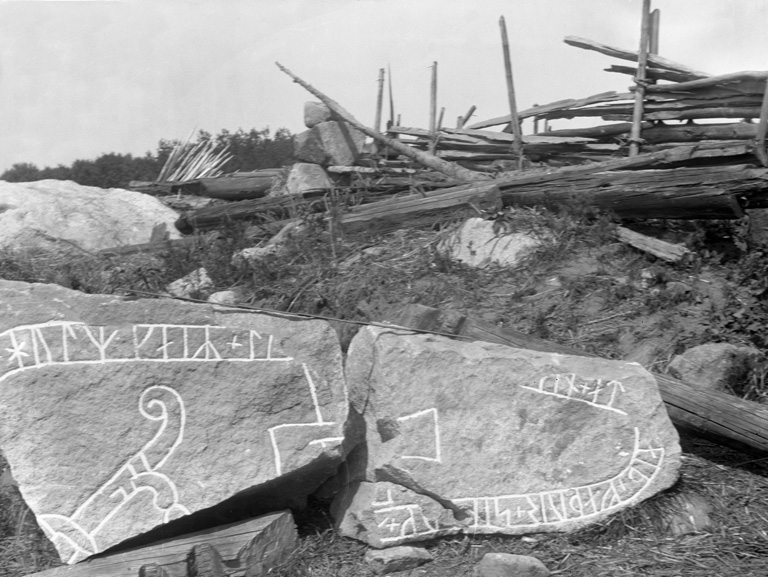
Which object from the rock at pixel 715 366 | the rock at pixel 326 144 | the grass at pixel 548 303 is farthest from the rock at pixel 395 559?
the rock at pixel 326 144

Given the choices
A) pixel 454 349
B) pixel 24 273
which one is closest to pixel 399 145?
pixel 24 273

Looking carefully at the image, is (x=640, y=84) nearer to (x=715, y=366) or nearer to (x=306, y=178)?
(x=306, y=178)

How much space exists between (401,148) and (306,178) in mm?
1020

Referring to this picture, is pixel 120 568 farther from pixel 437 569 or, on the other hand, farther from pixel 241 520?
pixel 437 569

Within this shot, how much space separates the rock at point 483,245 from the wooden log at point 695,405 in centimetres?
153

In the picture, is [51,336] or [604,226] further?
[604,226]

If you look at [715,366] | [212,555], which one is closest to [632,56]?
[715,366]

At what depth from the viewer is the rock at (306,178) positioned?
326 inches

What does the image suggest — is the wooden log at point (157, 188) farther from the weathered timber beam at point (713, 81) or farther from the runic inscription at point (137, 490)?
the runic inscription at point (137, 490)

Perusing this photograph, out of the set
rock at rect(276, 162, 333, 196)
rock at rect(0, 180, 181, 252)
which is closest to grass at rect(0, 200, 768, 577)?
rock at rect(0, 180, 181, 252)

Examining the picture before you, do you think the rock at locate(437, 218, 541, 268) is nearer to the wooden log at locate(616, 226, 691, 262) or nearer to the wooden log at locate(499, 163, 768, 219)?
the wooden log at locate(499, 163, 768, 219)

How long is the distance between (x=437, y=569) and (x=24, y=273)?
13.3ft

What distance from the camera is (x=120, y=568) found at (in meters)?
3.67

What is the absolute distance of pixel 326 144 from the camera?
28.6ft
